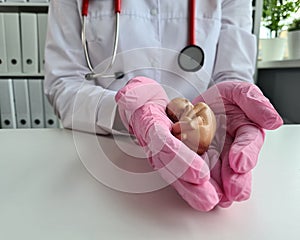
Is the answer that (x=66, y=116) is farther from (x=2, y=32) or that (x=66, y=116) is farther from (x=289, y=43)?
(x=289, y=43)

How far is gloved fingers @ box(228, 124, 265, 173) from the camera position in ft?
0.96

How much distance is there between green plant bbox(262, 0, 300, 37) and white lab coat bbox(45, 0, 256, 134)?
28.1 inches

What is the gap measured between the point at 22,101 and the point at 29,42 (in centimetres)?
25

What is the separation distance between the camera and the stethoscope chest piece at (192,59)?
0.65 meters

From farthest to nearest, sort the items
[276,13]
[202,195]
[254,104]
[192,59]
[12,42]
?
[276,13] < [12,42] < [192,59] < [254,104] < [202,195]

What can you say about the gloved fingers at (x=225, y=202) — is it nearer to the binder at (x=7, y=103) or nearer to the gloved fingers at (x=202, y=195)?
the gloved fingers at (x=202, y=195)

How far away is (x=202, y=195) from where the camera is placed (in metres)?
0.27

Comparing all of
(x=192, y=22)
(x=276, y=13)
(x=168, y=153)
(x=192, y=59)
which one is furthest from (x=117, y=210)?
(x=276, y=13)

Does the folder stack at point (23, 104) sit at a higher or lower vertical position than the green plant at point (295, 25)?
lower

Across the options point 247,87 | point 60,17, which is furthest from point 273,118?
point 60,17

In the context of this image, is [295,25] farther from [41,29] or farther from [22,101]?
[22,101]

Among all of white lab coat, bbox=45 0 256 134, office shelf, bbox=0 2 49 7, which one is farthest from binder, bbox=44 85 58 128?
white lab coat, bbox=45 0 256 134

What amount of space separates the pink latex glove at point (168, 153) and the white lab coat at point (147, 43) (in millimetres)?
301

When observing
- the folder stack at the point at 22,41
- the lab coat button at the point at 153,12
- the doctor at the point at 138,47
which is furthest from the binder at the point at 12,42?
the lab coat button at the point at 153,12
